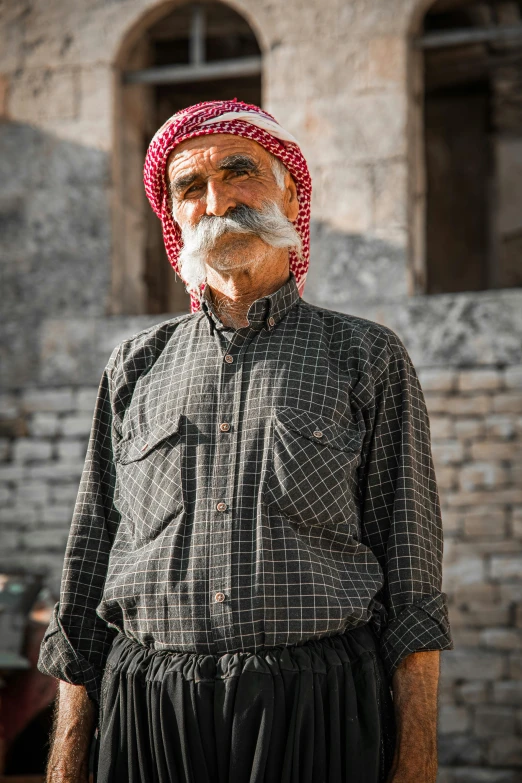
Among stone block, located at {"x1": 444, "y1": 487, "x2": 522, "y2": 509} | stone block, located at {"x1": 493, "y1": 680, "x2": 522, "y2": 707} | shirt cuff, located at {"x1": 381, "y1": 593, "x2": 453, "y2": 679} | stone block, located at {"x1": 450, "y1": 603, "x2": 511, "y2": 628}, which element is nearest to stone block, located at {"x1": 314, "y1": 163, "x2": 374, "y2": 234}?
stone block, located at {"x1": 444, "y1": 487, "x2": 522, "y2": 509}

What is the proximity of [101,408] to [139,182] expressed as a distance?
455 cm

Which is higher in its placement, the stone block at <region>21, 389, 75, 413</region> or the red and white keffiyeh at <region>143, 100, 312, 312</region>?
the red and white keffiyeh at <region>143, 100, 312, 312</region>

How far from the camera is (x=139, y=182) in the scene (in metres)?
6.55

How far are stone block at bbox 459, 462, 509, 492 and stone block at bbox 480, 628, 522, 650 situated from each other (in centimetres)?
82

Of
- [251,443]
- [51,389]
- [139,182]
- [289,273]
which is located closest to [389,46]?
[139,182]

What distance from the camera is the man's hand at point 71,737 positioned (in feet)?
6.70

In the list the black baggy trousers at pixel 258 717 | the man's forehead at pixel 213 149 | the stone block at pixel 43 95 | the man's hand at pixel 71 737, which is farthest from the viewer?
the stone block at pixel 43 95

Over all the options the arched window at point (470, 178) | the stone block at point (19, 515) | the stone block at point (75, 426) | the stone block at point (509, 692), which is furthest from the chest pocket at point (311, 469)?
the arched window at point (470, 178)

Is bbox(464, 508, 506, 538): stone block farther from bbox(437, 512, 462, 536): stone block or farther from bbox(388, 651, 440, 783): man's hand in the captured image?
bbox(388, 651, 440, 783): man's hand

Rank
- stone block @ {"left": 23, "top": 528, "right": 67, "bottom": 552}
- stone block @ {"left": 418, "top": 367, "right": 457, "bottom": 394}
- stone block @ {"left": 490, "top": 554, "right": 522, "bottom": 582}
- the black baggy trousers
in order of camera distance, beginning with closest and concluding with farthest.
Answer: the black baggy trousers → stone block @ {"left": 490, "top": 554, "right": 522, "bottom": 582} → stone block @ {"left": 418, "top": 367, "right": 457, "bottom": 394} → stone block @ {"left": 23, "top": 528, "right": 67, "bottom": 552}

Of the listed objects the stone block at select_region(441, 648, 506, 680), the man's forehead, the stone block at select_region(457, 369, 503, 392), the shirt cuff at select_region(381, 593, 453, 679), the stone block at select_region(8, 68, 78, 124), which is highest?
the stone block at select_region(8, 68, 78, 124)

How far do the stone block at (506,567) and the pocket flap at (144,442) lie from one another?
3704 mm

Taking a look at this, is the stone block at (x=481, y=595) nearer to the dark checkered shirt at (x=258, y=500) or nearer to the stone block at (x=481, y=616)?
the stone block at (x=481, y=616)

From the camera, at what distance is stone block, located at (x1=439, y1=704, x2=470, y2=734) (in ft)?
17.4
